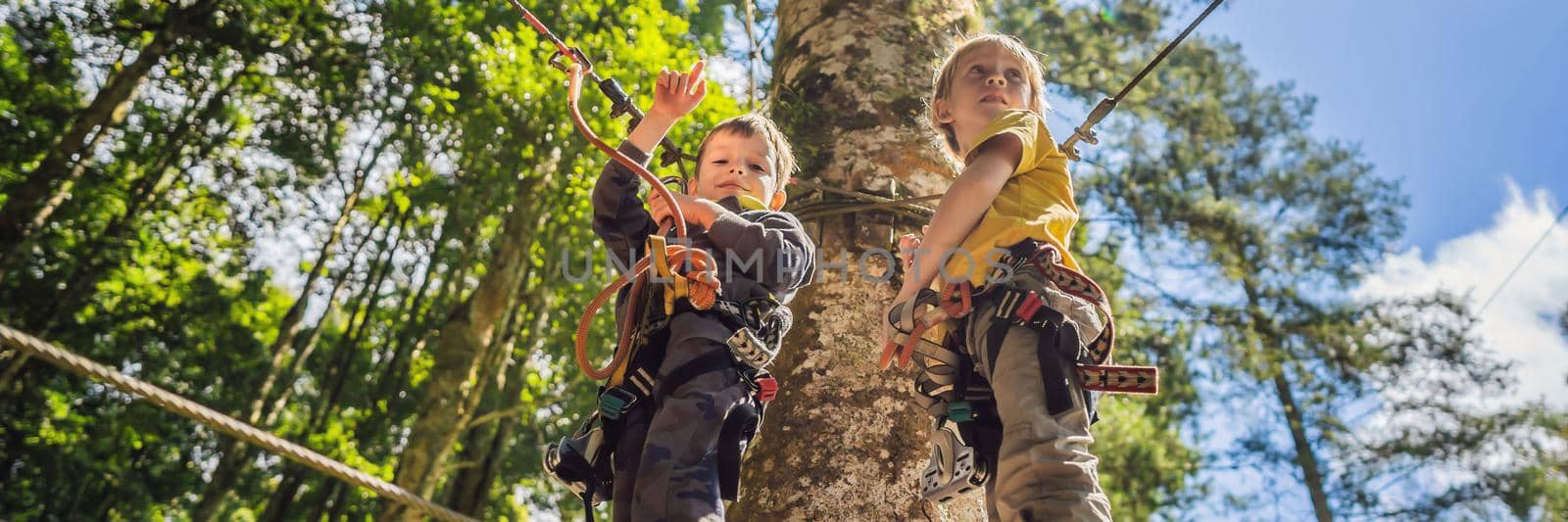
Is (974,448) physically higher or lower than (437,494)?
lower

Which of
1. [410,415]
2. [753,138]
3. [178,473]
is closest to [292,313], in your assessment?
[410,415]

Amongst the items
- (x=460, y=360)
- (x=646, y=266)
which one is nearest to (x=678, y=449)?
(x=646, y=266)

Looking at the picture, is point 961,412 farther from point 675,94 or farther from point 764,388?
point 675,94

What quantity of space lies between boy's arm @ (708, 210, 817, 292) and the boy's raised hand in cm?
30

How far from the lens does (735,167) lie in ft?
8.64

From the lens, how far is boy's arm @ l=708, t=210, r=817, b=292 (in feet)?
7.48

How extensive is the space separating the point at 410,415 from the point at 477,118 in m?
7.59

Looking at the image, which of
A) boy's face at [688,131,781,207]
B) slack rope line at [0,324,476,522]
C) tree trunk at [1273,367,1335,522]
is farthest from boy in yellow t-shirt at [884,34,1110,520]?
tree trunk at [1273,367,1335,522]

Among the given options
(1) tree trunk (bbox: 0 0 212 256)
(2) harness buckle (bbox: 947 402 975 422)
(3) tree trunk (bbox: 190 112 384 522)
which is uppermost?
(1) tree trunk (bbox: 0 0 212 256)

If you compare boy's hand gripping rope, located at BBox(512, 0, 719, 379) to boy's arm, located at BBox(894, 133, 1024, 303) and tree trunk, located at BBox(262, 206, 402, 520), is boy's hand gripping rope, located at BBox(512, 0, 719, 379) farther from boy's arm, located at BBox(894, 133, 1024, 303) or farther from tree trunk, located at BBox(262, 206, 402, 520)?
tree trunk, located at BBox(262, 206, 402, 520)

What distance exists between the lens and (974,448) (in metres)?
2.13

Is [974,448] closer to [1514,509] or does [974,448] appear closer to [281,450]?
[281,450]

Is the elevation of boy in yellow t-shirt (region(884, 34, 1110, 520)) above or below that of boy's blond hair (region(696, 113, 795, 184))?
below

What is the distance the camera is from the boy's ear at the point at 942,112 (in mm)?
2689
